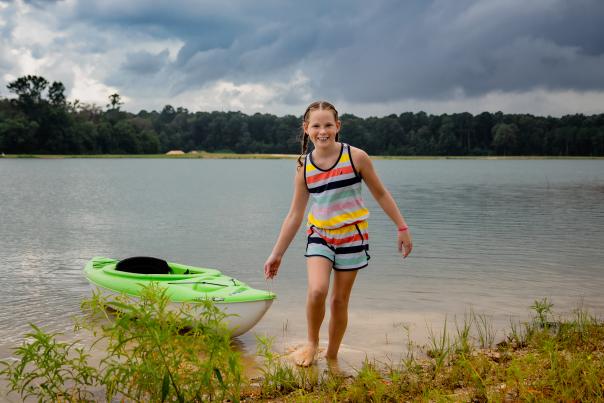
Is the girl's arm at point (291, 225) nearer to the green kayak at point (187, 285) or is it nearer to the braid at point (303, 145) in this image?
the braid at point (303, 145)

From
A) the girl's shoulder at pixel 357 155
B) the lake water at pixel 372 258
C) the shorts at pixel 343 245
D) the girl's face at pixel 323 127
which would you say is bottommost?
the lake water at pixel 372 258

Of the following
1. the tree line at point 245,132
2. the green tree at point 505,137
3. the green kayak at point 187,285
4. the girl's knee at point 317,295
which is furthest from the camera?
the green tree at point 505,137

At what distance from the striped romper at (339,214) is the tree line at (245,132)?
4059 inches

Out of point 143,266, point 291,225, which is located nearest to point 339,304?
point 291,225

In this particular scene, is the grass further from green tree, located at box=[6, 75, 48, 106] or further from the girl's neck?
green tree, located at box=[6, 75, 48, 106]

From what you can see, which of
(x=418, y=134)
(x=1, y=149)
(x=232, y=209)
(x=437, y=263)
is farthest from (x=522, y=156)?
(x=437, y=263)

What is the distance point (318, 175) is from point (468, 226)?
42.3 ft

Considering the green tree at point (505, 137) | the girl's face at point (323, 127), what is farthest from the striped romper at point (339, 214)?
the green tree at point (505, 137)

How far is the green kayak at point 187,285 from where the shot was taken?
19.3 feet

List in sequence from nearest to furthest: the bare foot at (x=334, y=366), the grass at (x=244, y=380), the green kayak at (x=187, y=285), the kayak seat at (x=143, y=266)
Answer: the grass at (x=244, y=380)
the bare foot at (x=334, y=366)
the green kayak at (x=187, y=285)
the kayak seat at (x=143, y=266)

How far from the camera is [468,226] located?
1678 cm

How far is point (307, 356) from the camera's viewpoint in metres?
5.11

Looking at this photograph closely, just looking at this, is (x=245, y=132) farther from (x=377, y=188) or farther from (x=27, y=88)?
(x=377, y=188)

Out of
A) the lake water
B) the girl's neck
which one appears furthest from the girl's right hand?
the lake water
